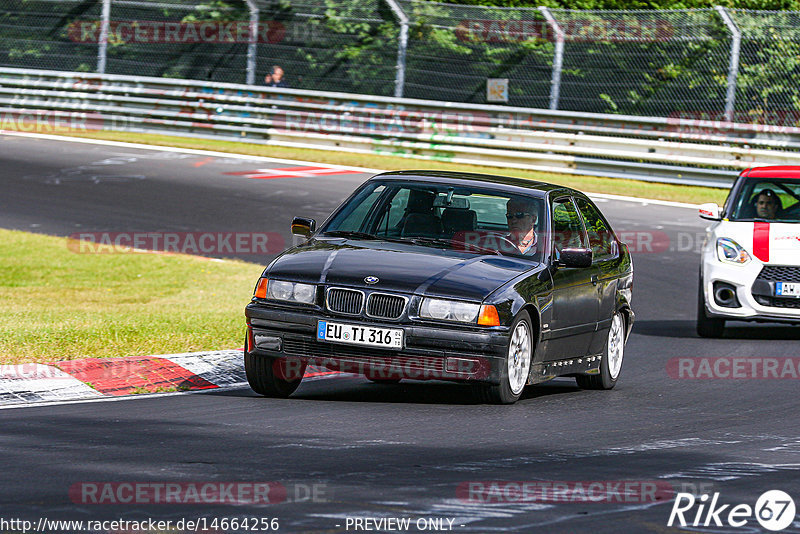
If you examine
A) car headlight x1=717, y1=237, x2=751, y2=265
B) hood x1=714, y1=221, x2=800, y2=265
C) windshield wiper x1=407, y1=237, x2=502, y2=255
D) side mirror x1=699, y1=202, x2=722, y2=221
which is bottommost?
car headlight x1=717, y1=237, x2=751, y2=265

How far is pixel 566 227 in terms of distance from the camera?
377 inches

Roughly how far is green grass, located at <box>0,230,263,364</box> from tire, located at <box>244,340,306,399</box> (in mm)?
1667

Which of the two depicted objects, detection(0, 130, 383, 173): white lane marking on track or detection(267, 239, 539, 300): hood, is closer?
detection(267, 239, 539, 300): hood

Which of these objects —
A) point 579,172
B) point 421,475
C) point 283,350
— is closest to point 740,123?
point 579,172

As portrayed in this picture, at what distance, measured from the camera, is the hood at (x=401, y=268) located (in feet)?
26.6

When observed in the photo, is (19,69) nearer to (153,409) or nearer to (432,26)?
(432,26)

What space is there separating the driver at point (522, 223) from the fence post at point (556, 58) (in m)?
16.7

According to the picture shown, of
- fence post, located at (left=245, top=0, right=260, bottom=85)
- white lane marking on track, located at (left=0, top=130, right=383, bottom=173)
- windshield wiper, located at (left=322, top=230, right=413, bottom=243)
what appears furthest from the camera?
fence post, located at (left=245, top=0, right=260, bottom=85)

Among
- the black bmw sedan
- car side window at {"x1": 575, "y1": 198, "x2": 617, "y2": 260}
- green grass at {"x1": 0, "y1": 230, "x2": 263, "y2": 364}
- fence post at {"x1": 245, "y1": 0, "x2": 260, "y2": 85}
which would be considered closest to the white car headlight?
the black bmw sedan

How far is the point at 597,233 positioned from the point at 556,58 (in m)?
15.9

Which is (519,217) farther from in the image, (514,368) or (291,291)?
(291,291)

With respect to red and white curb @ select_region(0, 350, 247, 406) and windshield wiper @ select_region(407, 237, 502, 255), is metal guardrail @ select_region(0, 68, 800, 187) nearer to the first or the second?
windshield wiper @ select_region(407, 237, 502, 255)

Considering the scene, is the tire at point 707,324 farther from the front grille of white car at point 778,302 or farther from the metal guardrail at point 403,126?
the metal guardrail at point 403,126

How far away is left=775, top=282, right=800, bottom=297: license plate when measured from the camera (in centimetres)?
1273
